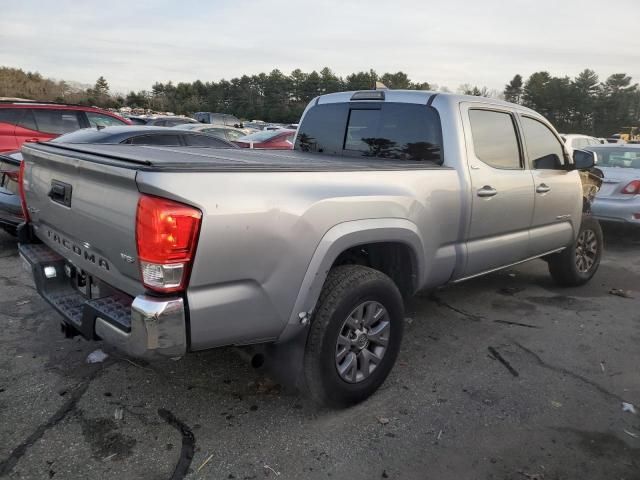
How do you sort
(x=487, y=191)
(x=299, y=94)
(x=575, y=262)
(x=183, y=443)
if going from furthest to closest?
(x=299, y=94)
(x=575, y=262)
(x=487, y=191)
(x=183, y=443)

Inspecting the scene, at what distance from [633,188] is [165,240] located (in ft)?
25.0

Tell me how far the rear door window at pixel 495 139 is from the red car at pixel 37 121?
284 inches

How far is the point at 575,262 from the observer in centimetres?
547

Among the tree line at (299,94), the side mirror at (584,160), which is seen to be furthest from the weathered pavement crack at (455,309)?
the tree line at (299,94)

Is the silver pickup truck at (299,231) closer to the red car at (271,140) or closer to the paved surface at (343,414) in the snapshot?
the paved surface at (343,414)

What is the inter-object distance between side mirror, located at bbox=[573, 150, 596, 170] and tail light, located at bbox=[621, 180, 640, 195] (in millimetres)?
3270

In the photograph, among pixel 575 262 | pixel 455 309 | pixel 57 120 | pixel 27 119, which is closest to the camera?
pixel 455 309

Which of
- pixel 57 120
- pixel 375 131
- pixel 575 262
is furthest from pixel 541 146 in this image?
pixel 57 120

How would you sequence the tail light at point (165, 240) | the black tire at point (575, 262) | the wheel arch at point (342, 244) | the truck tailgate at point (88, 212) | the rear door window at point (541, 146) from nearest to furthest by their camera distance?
the tail light at point (165, 240)
the truck tailgate at point (88, 212)
the wheel arch at point (342, 244)
the rear door window at point (541, 146)
the black tire at point (575, 262)

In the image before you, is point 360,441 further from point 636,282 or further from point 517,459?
point 636,282

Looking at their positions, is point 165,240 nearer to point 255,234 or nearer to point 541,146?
point 255,234

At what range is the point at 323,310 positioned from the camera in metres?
2.77

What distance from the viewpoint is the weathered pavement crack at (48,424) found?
8.19 ft

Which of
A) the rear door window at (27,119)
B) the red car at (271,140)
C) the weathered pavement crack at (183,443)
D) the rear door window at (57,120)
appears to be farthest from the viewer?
the red car at (271,140)
